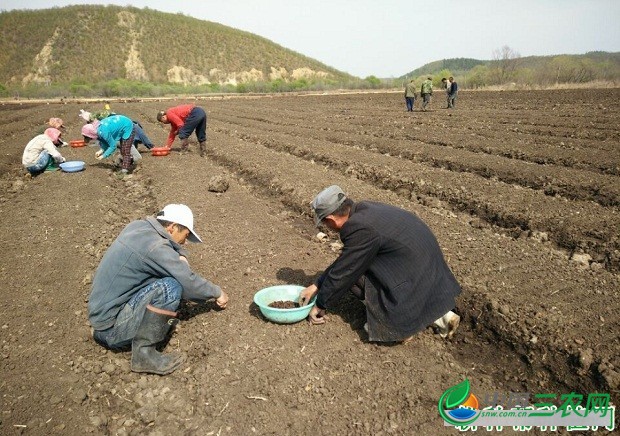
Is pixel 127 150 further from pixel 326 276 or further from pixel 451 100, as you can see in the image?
pixel 451 100

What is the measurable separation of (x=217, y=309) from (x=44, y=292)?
2145mm

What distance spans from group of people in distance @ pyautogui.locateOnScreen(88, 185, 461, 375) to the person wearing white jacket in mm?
7916

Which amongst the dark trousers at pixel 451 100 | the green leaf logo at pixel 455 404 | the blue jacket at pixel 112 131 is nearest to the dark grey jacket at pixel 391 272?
the green leaf logo at pixel 455 404

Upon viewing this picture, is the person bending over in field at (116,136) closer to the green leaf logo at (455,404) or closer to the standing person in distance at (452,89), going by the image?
the green leaf logo at (455,404)

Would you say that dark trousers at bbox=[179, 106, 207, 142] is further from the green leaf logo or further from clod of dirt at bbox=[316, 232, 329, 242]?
the green leaf logo

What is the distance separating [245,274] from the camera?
491cm

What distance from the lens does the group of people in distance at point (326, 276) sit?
124 inches

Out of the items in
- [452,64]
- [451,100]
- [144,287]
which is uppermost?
[452,64]

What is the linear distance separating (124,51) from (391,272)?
88044mm

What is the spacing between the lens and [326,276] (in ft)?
11.3

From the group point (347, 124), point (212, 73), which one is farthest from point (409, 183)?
point (212, 73)

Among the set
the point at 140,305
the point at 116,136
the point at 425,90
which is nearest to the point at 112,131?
the point at 116,136

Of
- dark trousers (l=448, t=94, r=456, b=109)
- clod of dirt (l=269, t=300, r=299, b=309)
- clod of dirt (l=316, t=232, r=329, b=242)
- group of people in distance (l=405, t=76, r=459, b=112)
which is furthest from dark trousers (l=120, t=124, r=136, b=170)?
dark trousers (l=448, t=94, r=456, b=109)

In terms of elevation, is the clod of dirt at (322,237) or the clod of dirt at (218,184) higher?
the clod of dirt at (218,184)
